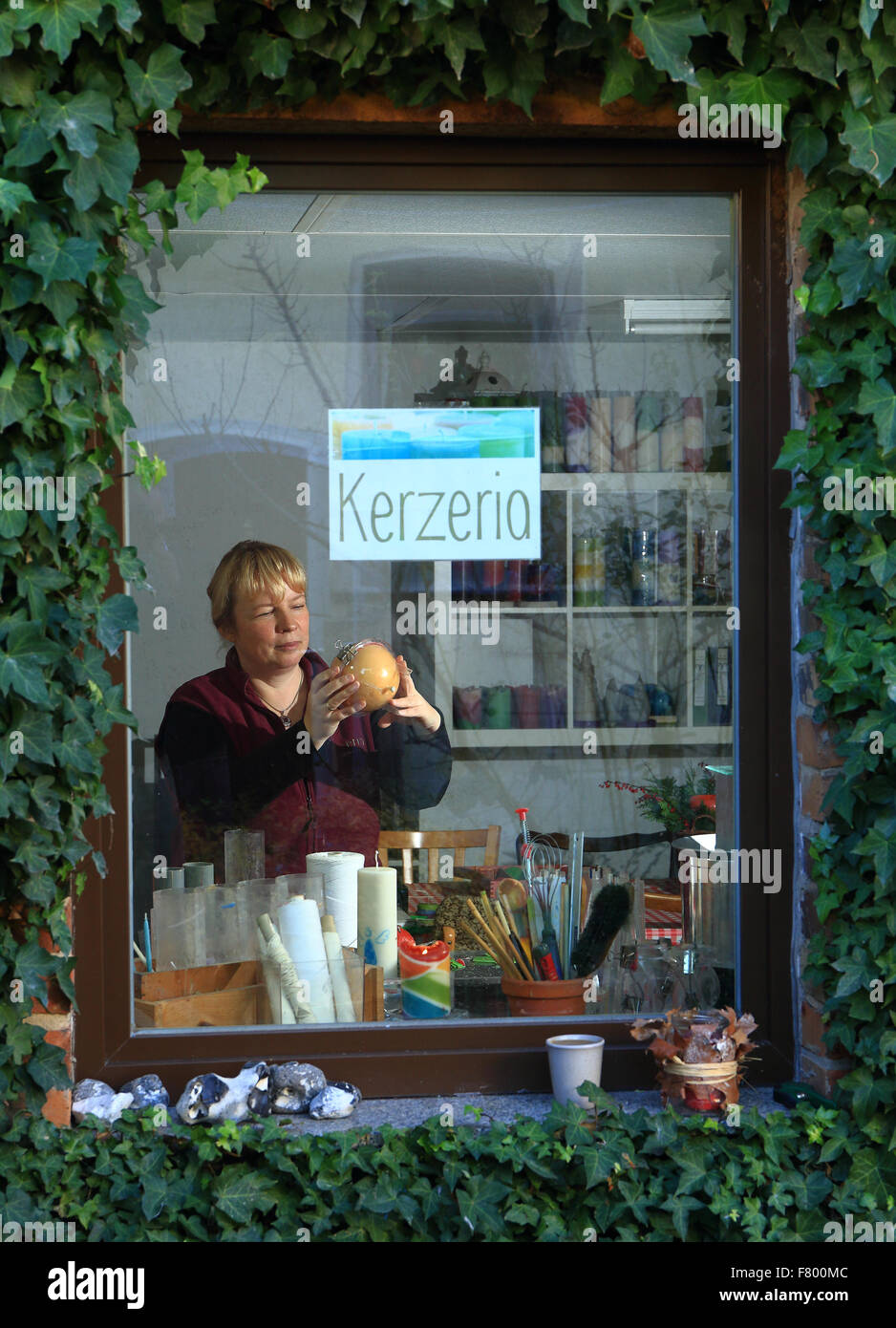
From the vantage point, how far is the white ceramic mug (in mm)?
2426

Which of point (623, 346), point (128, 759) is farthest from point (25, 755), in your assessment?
point (623, 346)

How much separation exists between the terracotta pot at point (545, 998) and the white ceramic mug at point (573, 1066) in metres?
0.15

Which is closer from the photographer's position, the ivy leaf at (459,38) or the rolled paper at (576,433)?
the ivy leaf at (459,38)

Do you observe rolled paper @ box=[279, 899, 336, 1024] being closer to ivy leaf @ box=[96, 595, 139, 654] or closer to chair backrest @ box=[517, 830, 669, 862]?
chair backrest @ box=[517, 830, 669, 862]

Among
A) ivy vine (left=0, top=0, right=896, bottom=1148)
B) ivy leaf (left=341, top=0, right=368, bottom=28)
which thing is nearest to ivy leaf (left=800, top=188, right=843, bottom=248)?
ivy vine (left=0, top=0, right=896, bottom=1148)

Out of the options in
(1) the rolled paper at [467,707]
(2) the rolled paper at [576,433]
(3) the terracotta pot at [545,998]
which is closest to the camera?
(3) the terracotta pot at [545,998]

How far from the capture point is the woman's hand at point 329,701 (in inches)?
116

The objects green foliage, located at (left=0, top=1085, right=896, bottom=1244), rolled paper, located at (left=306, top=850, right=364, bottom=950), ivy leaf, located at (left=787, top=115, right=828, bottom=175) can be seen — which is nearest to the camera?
green foliage, located at (left=0, top=1085, right=896, bottom=1244)

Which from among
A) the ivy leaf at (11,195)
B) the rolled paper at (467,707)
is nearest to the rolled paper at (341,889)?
the rolled paper at (467,707)

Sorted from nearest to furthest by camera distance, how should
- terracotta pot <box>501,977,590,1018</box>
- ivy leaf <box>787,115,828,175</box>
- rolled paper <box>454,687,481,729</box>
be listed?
ivy leaf <box>787,115,828,175</box>, terracotta pot <box>501,977,590,1018</box>, rolled paper <box>454,687,481,729</box>

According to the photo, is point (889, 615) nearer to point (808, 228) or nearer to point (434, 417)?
point (808, 228)

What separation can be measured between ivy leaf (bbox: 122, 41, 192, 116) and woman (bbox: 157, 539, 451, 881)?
97 centimetres

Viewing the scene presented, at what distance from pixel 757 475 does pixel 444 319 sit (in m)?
0.87

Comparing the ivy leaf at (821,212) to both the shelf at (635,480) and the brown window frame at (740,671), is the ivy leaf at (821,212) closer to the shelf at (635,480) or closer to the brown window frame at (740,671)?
the brown window frame at (740,671)
